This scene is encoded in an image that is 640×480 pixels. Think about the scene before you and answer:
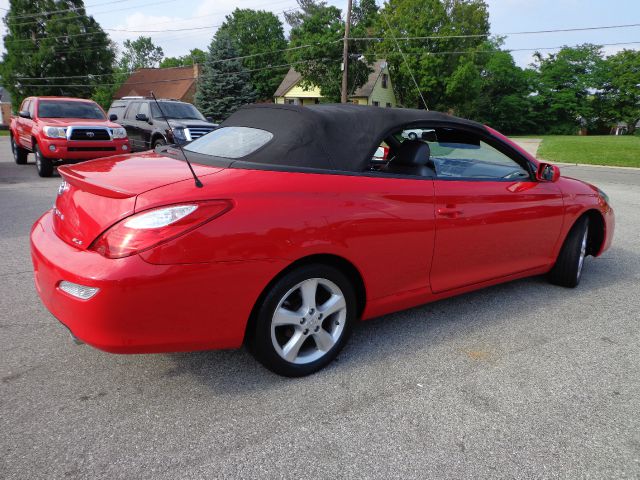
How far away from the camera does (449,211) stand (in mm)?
3252

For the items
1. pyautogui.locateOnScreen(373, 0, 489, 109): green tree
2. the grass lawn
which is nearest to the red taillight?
the grass lawn

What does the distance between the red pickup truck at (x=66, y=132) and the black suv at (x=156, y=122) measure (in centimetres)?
77

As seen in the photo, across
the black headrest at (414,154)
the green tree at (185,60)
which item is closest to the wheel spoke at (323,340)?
the black headrest at (414,154)

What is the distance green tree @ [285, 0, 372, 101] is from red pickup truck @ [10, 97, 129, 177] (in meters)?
32.8

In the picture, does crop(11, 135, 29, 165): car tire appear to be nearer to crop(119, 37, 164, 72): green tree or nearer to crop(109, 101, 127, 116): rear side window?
crop(109, 101, 127, 116): rear side window

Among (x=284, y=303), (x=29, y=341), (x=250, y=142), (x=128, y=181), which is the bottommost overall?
(x=29, y=341)

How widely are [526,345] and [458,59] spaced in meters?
54.3

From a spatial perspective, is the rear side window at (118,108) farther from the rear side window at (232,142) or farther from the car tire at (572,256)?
the car tire at (572,256)

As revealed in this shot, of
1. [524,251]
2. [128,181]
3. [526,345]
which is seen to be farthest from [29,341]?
[524,251]

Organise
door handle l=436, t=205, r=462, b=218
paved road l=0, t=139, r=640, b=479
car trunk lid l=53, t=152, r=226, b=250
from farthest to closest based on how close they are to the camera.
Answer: door handle l=436, t=205, r=462, b=218, car trunk lid l=53, t=152, r=226, b=250, paved road l=0, t=139, r=640, b=479

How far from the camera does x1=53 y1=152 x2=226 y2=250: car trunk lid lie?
2.38m

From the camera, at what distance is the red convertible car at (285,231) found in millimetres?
2277

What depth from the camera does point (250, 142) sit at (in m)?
3.04

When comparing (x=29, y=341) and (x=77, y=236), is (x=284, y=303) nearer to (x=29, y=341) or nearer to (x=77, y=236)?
(x=77, y=236)
